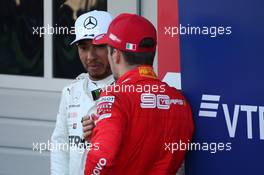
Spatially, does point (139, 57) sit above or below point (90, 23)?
below

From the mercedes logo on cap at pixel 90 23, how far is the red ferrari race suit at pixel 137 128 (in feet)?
2.03

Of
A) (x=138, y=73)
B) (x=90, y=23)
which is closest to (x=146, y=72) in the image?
(x=138, y=73)

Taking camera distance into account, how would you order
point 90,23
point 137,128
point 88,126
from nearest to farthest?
point 137,128 < point 88,126 < point 90,23

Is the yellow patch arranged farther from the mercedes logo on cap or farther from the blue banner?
the mercedes logo on cap

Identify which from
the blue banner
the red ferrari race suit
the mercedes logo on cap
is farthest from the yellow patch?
the mercedes logo on cap

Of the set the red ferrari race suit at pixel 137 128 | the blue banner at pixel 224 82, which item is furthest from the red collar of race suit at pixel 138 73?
the blue banner at pixel 224 82

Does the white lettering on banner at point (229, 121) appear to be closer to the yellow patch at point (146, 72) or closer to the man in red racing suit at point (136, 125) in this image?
the man in red racing suit at point (136, 125)

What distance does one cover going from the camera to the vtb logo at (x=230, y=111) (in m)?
3.00

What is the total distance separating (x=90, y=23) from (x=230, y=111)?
2.61ft

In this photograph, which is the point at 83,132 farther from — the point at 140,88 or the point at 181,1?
the point at 181,1

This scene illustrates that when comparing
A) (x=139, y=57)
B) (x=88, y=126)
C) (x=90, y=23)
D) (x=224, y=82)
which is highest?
(x=90, y=23)

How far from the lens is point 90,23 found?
3.42m

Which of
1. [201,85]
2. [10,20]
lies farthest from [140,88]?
[10,20]

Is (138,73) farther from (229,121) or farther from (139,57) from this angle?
(229,121)
